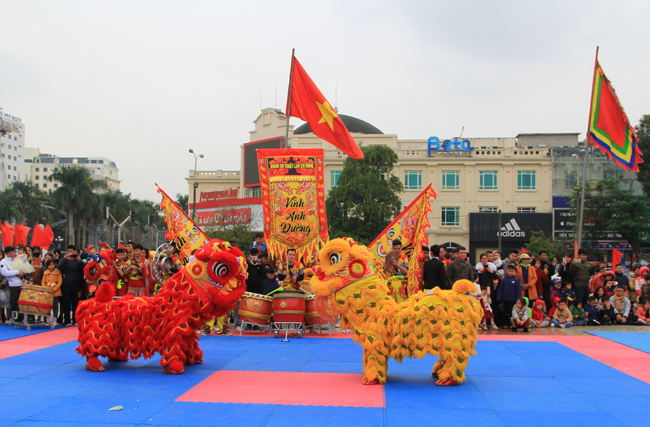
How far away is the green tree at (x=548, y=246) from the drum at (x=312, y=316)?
24.0m

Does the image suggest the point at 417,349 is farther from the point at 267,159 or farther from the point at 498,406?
the point at 267,159

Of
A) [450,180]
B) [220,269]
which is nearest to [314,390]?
[220,269]

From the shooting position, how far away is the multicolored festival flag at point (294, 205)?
33.8 ft

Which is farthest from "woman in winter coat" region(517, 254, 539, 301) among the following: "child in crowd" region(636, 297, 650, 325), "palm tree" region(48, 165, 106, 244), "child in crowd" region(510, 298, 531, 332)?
"palm tree" region(48, 165, 106, 244)

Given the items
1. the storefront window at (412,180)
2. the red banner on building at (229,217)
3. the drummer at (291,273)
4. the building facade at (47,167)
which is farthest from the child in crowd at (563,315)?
the building facade at (47,167)

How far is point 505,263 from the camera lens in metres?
11.5

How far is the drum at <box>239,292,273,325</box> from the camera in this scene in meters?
9.48

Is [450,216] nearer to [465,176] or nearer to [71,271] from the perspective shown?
[465,176]

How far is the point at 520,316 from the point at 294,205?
16.8ft

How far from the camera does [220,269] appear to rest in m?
6.45

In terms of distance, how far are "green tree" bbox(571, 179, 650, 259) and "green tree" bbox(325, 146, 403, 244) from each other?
1168cm

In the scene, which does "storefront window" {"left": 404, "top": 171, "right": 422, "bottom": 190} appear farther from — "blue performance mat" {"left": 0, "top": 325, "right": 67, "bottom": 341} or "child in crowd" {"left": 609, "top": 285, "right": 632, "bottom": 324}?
"blue performance mat" {"left": 0, "top": 325, "right": 67, "bottom": 341}

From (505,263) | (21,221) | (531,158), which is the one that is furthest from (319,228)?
(21,221)

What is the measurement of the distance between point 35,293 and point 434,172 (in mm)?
31595
